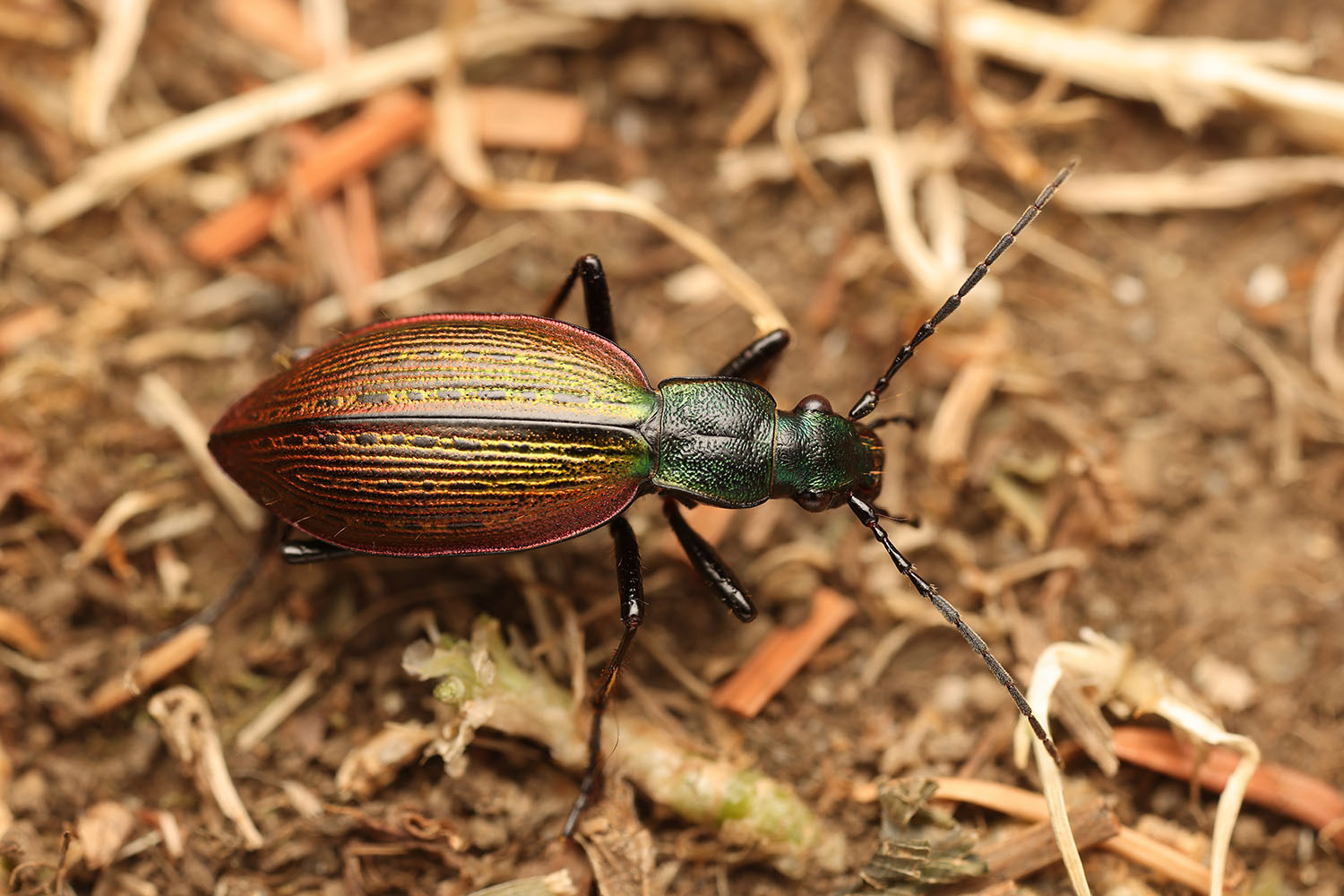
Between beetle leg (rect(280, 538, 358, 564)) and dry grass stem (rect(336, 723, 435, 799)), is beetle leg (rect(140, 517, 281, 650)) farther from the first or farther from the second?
dry grass stem (rect(336, 723, 435, 799))

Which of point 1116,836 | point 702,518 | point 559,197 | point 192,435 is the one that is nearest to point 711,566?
point 702,518

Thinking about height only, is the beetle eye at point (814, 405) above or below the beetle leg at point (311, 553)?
above

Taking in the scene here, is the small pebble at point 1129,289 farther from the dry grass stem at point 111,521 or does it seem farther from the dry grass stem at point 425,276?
the dry grass stem at point 111,521

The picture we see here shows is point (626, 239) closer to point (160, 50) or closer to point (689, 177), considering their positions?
point (689, 177)

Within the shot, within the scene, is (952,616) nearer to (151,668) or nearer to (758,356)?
(758,356)

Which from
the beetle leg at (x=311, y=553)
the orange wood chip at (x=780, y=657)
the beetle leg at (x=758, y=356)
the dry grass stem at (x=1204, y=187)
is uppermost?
the dry grass stem at (x=1204, y=187)

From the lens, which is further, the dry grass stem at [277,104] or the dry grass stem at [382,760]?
the dry grass stem at [277,104]

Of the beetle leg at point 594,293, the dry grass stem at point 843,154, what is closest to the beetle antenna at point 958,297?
the beetle leg at point 594,293
